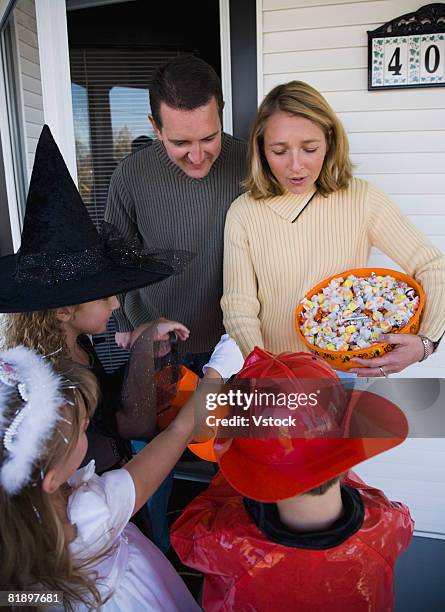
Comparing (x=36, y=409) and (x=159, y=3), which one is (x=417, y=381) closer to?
(x=36, y=409)

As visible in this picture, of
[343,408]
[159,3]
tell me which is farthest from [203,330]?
[159,3]

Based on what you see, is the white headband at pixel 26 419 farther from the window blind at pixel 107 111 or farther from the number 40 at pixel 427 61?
the window blind at pixel 107 111

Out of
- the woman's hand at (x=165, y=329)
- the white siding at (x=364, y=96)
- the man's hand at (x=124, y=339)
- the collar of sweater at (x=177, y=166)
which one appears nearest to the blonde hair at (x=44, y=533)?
the woman's hand at (x=165, y=329)

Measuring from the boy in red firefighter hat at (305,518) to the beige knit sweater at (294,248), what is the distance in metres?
0.47

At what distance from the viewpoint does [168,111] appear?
5.43 ft

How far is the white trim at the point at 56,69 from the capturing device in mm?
2736

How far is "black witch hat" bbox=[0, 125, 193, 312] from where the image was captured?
127 centimetres

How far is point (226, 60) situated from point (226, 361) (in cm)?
167

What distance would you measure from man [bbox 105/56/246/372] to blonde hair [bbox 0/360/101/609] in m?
0.68

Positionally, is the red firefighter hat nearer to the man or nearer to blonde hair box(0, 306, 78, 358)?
blonde hair box(0, 306, 78, 358)

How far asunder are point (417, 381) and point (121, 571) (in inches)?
63.5

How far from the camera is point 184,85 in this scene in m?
1.63

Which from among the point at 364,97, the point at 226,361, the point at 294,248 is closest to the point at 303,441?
the point at 226,361

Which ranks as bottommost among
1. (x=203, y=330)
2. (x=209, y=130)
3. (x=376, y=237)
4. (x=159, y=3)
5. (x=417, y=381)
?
(x=417, y=381)
